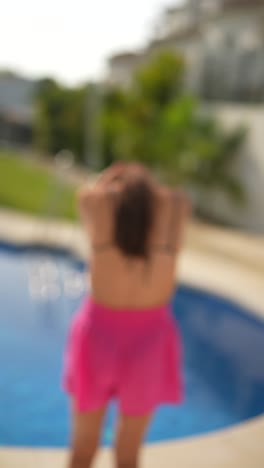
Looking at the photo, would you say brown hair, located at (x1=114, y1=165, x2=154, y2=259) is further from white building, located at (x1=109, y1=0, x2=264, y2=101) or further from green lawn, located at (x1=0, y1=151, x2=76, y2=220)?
white building, located at (x1=109, y1=0, x2=264, y2=101)

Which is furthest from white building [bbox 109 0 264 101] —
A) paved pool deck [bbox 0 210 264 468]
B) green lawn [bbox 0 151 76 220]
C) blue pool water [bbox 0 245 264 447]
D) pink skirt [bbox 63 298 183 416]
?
pink skirt [bbox 63 298 183 416]

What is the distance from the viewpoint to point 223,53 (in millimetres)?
14258

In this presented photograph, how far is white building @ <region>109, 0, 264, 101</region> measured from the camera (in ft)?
45.3

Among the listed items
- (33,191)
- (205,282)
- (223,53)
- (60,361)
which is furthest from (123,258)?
(33,191)

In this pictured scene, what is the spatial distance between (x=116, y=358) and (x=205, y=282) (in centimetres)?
562

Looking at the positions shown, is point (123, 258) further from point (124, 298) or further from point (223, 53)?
point (223, 53)

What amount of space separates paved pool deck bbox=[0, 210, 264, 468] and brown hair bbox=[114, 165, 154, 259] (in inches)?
56.5

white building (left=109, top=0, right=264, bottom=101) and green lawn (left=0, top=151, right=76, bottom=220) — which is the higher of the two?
white building (left=109, top=0, right=264, bottom=101)

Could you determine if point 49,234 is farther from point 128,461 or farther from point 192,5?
point 192,5

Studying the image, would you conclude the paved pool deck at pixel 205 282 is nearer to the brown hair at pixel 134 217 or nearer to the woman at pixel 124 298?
the woman at pixel 124 298

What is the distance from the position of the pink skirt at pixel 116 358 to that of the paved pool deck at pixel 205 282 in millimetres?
958

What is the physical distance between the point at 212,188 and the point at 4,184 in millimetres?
8063

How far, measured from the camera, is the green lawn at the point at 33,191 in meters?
13.2

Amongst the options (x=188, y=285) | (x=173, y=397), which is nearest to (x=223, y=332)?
(x=188, y=285)
